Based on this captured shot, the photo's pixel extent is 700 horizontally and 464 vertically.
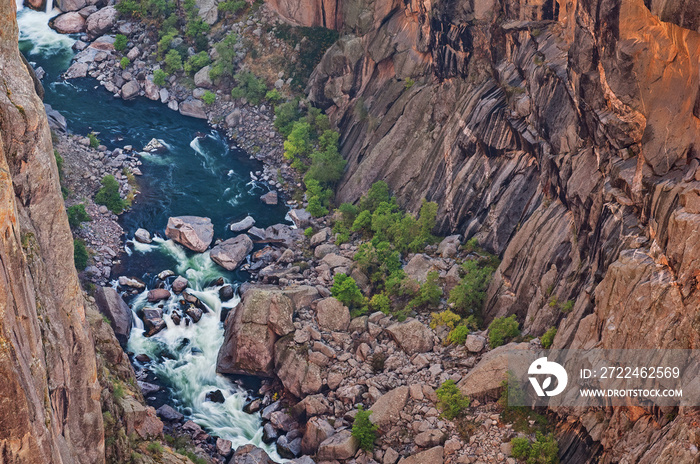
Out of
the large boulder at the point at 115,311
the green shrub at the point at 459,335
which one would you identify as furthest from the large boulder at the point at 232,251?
the green shrub at the point at 459,335

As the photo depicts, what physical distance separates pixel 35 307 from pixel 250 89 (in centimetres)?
5036

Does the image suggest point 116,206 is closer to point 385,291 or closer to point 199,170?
point 199,170

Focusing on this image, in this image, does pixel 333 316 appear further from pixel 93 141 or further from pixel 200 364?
pixel 93 141

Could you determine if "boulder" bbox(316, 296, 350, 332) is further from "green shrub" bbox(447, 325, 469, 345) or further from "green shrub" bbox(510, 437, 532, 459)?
"green shrub" bbox(510, 437, 532, 459)

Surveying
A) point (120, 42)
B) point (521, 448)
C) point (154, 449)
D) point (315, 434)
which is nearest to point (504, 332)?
point (521, 448)

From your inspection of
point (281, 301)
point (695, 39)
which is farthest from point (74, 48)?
point (695, 39)

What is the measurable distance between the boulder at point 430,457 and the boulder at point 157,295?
22.5 metres

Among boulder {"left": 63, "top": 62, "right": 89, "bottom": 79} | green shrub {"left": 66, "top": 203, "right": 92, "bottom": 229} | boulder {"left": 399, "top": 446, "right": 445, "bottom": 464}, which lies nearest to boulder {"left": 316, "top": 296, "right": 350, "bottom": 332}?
boulder {"left": 399, "top": 446, "right": 445, "bottom": 464}

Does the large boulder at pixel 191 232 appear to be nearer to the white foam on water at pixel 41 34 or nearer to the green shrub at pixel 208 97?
the green shrub at pixel 208 97

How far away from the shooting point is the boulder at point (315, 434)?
1571 inches

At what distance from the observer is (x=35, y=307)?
2486 centimetres

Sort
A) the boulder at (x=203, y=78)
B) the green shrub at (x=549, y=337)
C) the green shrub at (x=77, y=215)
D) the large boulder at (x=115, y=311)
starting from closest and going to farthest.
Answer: the green shrub at (x=549, y=337), the large boulder at (x=115, y=311), the green shrub at (x=77, y=215), the boulder at (x=203, y=78)

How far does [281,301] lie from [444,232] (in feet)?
44.3

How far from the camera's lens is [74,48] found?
75750 mm
